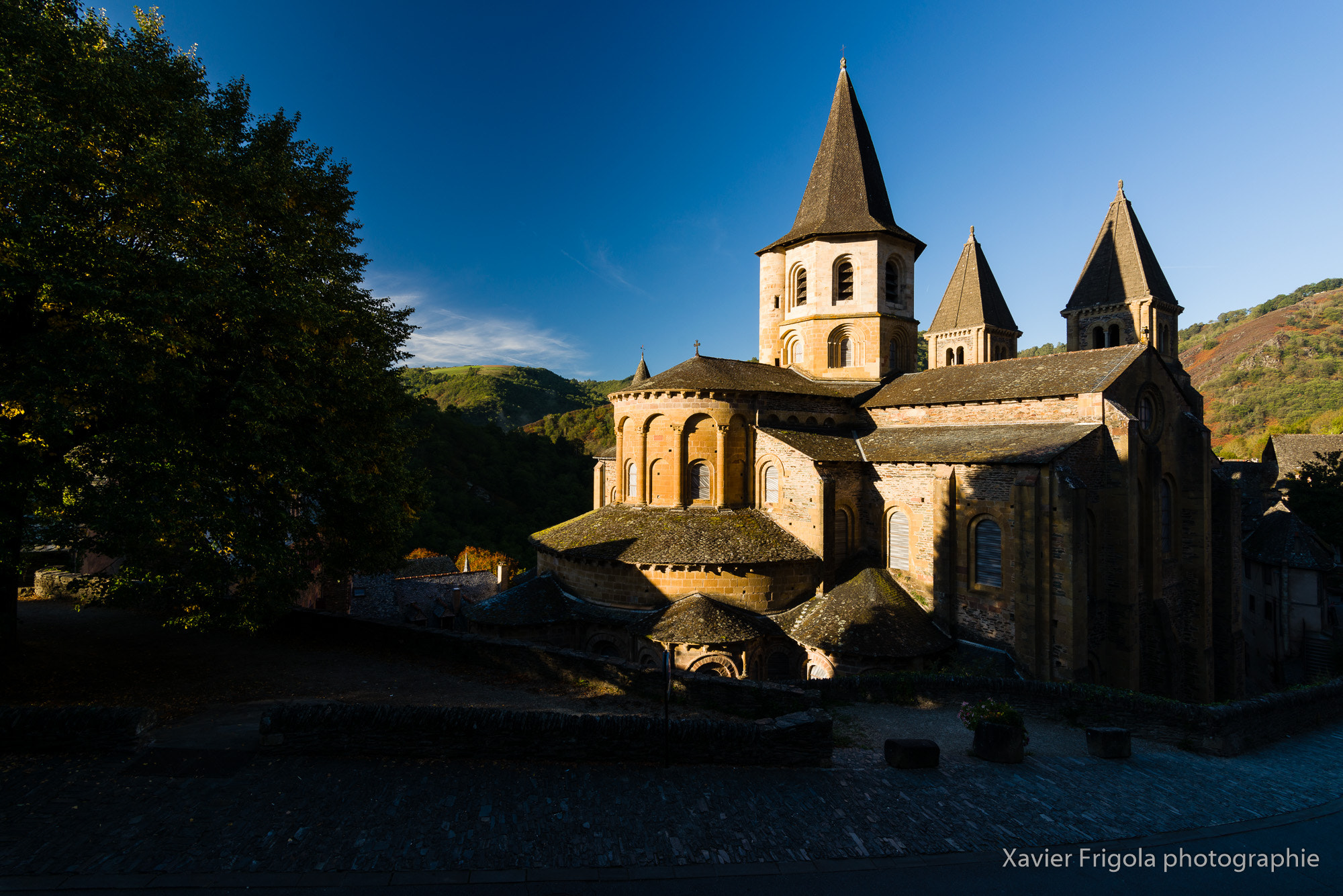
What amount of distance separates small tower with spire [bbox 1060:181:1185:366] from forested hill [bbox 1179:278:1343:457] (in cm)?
4449

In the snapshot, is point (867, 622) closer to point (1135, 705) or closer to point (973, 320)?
point (1135, 705)

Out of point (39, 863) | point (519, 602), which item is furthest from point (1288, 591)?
point (39, 863)

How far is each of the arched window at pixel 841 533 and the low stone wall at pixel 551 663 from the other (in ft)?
29.0

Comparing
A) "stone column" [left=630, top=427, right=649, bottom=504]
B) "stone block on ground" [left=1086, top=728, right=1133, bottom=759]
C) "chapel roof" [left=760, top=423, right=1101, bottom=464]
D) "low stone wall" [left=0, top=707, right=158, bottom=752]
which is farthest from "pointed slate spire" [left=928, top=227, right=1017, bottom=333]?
"low stone wall" [left=0, top=707, right=158, bottom=752]

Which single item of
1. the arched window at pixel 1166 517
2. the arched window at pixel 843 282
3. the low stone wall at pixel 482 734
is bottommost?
the low stone wall at pixel 482 734

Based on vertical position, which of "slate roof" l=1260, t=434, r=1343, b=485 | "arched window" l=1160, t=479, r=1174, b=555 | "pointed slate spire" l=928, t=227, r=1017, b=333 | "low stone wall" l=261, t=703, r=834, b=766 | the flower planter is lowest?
the flower planter

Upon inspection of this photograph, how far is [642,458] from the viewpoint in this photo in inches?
934

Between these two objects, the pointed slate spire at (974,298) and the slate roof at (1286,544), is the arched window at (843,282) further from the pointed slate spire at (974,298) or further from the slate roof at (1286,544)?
the slate roof at (1286,544)

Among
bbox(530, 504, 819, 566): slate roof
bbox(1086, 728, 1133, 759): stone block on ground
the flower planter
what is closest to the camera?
the flower planter

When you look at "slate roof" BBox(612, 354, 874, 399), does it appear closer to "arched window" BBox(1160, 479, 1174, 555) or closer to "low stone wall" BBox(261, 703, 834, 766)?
"arched window" BBox(1160, 479, 1174, 555)

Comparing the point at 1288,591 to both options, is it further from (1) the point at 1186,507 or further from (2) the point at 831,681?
(2) the point at 831,681

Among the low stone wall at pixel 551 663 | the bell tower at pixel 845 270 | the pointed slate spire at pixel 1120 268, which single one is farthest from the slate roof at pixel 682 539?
the pointed slate spire at pixel 1120 268

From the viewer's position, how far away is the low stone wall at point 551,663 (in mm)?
12094

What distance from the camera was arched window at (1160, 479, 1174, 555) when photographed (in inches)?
832
